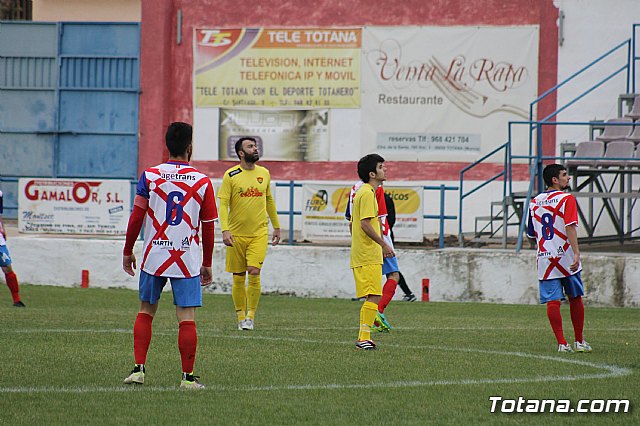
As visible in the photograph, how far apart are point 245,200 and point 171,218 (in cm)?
499

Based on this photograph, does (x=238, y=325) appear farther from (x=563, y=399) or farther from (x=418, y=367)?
(x=563, y=399)

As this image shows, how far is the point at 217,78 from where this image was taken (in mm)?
28297

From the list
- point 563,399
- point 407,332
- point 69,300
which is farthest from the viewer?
point 69,300

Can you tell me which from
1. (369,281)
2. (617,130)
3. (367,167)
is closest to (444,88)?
(617,130)

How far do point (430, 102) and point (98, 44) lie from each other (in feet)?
27.2

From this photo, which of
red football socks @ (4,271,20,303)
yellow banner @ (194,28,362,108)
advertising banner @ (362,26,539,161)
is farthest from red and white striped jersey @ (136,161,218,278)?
yellow banner @ (194,28,362,108)

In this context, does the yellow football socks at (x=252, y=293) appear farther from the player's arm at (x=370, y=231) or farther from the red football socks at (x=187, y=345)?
the red football socks at (x=187, y=345)

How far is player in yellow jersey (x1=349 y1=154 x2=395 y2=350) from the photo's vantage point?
11.4m

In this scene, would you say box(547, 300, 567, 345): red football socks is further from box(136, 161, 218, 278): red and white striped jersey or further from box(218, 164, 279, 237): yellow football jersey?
box(136, 161, 218, 278): red and white striped jersey

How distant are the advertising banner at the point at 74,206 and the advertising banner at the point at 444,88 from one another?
26.8 feet

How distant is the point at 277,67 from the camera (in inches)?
1099

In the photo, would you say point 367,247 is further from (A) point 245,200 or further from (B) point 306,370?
(A) point 245,200

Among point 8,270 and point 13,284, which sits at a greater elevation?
point 8,270

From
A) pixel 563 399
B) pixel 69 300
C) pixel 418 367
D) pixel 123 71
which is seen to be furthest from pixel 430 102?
pixel 563 399
